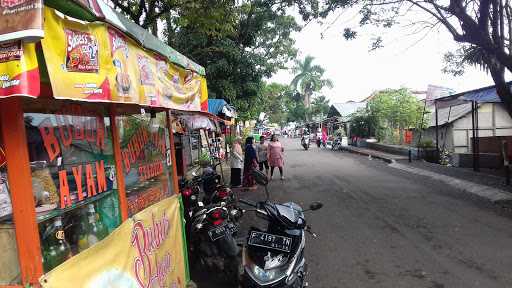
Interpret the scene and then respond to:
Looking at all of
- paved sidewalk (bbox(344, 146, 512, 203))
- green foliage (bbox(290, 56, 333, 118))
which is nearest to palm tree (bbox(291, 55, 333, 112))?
green foliage (bbox(290, 56, 333, 118))

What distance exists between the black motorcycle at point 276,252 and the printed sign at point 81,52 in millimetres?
2254

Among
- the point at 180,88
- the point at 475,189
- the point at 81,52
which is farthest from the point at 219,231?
the point at 475,189

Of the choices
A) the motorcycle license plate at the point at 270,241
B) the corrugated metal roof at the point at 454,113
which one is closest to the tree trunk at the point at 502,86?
the motorcycle license plate at the point at 270,241

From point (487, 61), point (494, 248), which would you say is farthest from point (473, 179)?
point (494, 248)

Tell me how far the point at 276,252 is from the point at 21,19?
9.59 feet

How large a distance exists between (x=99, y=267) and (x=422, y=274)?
400 cm

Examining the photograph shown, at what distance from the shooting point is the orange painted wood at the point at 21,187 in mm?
2475

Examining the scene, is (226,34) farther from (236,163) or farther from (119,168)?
(119,168)

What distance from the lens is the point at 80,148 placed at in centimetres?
334

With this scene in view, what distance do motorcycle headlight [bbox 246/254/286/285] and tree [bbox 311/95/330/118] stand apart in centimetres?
7103

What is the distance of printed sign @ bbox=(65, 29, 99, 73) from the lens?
8.22 ft

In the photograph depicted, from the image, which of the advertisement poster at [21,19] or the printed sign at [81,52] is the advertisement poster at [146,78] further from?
the advertisement poster at [21,19]

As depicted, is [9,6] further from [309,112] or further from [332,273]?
[309,112]

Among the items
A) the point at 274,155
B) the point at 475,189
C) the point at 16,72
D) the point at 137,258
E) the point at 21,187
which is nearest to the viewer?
the point at 16,72
